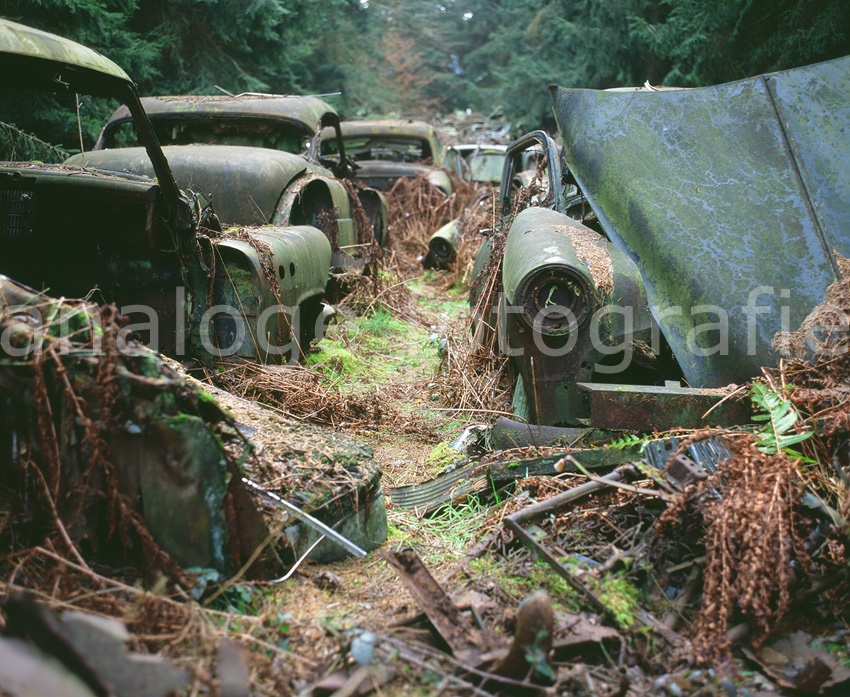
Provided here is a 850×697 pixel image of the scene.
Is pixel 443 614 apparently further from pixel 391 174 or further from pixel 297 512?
pixel 391 174

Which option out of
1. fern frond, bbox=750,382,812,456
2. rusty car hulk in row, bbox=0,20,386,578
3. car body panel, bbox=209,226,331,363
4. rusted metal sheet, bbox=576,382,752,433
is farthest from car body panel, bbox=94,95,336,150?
fern frond, bbox=750,382,812,456

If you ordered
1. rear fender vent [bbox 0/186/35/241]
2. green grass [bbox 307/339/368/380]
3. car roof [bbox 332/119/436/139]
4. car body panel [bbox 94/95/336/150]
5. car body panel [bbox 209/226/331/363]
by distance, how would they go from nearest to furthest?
rear fender vent [bbox 0/186/35/241] → car body panel [bbox 209/226/331/363] → green grass [bbox 307/339/368/380] → car body panel [bbox 94/95/336/150] → car roof [bbox 332/119/436/139]

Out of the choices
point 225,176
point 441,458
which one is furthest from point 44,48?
point 441,458

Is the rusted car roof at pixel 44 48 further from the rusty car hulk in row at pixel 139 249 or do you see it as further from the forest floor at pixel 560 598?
the forest floor at pixel 560 598

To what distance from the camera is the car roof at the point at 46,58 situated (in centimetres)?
234

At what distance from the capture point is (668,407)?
2236mm

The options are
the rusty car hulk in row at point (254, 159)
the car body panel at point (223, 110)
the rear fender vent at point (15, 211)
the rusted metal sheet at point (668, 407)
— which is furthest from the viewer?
the car body panel at point (223, 110)

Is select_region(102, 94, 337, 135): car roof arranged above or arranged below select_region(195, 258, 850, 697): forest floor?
above

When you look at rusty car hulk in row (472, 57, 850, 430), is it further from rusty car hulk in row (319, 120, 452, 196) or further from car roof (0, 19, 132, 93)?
rusty car hulk in row (319, 120, 452, 196)

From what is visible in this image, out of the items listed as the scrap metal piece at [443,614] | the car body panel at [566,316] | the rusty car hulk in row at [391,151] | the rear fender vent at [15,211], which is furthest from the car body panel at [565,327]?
the rusty car hulk in row at [391,151]

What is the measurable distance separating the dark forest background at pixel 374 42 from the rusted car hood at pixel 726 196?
16.1 ft

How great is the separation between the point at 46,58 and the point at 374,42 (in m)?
18.1

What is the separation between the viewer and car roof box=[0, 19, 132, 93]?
2340mm

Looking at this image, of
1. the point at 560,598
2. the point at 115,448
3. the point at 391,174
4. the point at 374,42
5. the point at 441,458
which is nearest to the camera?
the point at 115,448
